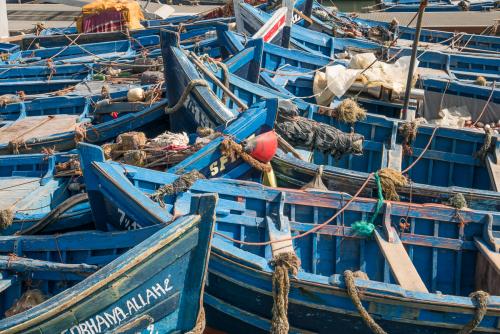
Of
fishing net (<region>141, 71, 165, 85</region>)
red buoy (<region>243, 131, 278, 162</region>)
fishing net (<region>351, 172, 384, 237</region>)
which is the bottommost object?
fishing net (<region>351, 172, 384, 237</region>)

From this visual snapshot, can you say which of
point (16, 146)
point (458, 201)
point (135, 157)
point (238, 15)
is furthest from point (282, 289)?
point (238, 15)

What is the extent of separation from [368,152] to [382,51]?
15.4 ft

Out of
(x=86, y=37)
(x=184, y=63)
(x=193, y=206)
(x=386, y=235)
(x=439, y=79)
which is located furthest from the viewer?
(x=86, y=37)

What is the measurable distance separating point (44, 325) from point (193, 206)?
63.2 inches

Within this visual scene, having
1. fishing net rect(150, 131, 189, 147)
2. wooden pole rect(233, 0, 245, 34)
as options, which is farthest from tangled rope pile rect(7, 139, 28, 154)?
wooden pole rect(233, 0, 245, 34)

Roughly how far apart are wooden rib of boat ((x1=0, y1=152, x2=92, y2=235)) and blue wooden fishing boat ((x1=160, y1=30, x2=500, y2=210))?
2.43 meters

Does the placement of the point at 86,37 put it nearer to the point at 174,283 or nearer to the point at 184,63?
the point at 184,63

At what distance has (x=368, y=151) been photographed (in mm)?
10867

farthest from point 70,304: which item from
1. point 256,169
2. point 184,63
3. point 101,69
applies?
point 101,69

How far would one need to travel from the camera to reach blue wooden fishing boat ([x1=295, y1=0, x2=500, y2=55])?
16438 millimetres

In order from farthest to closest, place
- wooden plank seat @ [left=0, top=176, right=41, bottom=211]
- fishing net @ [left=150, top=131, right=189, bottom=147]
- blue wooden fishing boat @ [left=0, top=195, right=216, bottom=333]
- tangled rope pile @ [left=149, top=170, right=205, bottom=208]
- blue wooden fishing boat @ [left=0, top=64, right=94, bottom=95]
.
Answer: blue wooden fishing boat @ [left=0, top=64, right=94, bottom=95] < wooden plank seat @ [left=0, top=176, right=41, bottom=211] < fishing net @ [left=150, top=131, right=189, bottom=147] < tangled rope pile @ [left=149, top=170, right=205, bottom=208] < blue wooden fishing boat @ [left=0, top=195, right=216, bottom=333]

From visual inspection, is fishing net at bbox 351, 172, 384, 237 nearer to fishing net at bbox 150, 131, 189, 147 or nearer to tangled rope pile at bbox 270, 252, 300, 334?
tangled rope pile at bbox 270, 252, 300, 334

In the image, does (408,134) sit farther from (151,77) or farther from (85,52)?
(85,52)

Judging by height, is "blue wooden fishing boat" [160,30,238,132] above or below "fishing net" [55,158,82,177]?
above
